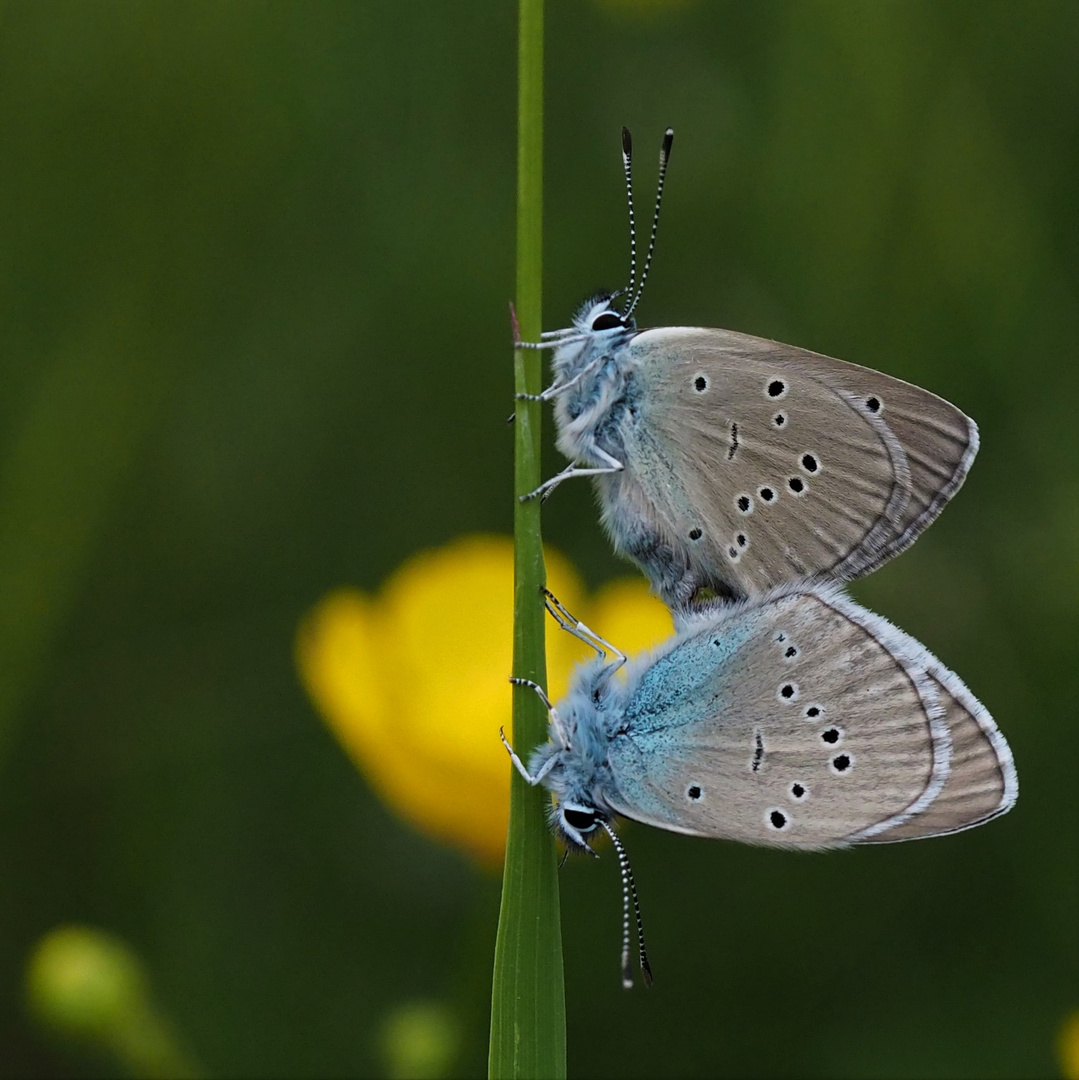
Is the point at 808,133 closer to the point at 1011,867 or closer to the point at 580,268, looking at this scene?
the point at 580,268

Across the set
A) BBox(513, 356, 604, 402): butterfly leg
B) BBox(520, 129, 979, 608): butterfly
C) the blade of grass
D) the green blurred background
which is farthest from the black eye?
the green blurred background

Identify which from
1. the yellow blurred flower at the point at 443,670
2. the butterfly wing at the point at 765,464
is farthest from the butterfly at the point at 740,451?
the yellow blurred flower at the point at 443,670

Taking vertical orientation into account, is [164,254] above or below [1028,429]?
above

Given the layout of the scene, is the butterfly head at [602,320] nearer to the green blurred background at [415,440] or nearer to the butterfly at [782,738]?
the butterfly at [782,738]

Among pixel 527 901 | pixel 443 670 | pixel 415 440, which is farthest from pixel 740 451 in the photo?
pixel 415 440

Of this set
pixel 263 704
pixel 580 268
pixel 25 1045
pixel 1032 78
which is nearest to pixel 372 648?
pixel 263 704
